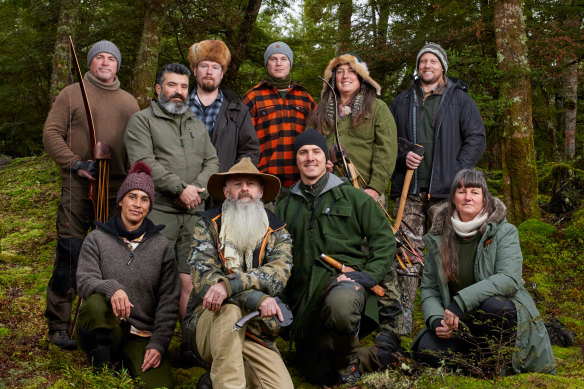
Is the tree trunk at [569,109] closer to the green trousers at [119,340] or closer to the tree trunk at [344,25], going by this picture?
the tree trunk at [344,25]

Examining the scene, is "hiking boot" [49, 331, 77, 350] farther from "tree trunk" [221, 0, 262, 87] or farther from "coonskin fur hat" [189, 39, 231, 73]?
"tree trunk" [221, 0, 262, 87]

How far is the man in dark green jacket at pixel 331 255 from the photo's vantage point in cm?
403

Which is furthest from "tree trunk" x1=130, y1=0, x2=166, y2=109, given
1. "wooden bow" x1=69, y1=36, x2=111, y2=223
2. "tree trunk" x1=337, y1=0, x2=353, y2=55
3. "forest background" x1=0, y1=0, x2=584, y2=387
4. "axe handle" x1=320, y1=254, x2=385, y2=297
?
"axe handle" x1=320, y1=254, x2=385, y2=297

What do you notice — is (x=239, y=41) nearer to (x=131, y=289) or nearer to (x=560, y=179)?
(x=560, y=179)

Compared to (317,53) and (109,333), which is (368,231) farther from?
(317,53)

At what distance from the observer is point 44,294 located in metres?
6.04

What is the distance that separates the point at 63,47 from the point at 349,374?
808cm

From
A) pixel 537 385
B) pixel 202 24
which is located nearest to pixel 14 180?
pixel 202 24

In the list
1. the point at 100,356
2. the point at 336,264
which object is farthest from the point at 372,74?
the point at 100,356

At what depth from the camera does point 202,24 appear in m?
9.30

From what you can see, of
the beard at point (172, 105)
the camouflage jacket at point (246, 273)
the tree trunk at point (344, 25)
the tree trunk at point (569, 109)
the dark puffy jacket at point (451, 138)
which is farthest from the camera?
the tree trunk at point (569, 109)

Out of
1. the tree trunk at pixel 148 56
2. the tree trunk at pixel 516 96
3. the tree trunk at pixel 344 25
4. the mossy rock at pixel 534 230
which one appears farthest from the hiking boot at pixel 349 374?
the tree trunk at pixel 344 25

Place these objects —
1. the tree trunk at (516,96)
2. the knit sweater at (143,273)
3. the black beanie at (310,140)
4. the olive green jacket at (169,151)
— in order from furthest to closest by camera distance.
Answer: the tree trunk at (516,96)
the olive green jacket at (169,151)
the black beanie at (310,140)
the knit sweater at (143,273)

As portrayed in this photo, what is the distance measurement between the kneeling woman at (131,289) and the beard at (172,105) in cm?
67
